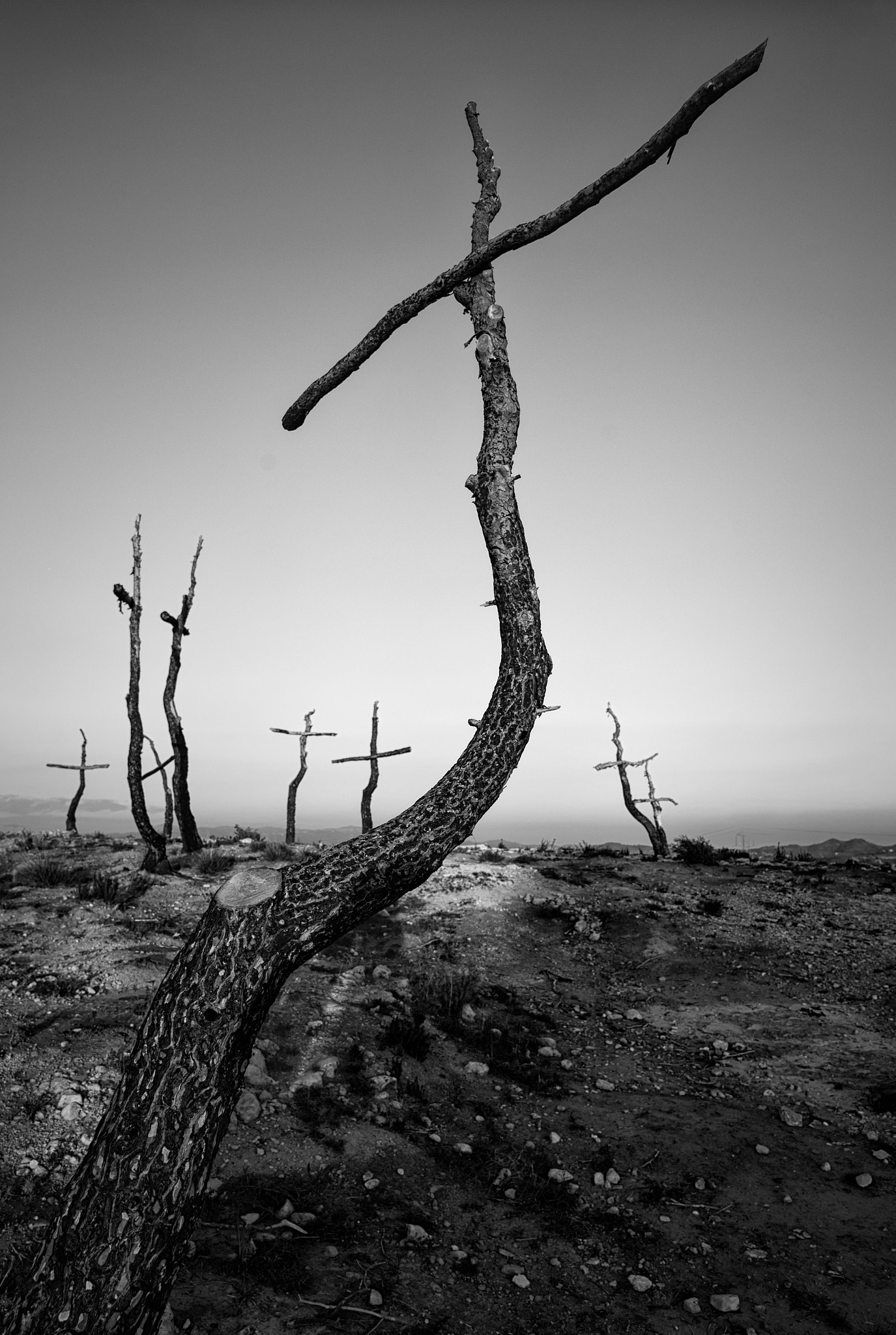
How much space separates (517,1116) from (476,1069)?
2.68ft

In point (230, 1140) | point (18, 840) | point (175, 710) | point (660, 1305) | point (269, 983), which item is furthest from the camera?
point (18, 840)

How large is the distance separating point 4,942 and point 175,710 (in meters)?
8.68

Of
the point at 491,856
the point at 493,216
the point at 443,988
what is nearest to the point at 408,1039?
the point at 443,988

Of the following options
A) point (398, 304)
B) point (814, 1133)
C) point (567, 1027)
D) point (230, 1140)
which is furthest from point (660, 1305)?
point (398, 304)

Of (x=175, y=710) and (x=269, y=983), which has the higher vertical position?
(x=175, y=710)

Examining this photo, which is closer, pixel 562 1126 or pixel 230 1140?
pixel 230 1140

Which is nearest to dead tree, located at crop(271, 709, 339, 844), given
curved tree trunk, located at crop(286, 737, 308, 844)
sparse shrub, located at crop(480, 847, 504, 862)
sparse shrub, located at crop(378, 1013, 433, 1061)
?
curved tree trunk, located at crop(286, 737, 308, 844)

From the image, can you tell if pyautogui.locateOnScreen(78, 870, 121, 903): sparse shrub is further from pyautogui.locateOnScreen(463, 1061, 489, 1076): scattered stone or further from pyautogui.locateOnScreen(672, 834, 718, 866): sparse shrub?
pyautogui.locateOnScreen(672, 834, 718, 866): sparse shrub

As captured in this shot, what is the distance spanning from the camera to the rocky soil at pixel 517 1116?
14.1ft

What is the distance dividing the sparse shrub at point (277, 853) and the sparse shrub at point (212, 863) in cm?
Result: 108

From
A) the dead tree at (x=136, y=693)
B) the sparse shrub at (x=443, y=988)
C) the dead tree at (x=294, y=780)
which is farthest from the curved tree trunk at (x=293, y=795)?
the sparse shrub at (x=443, y=988)

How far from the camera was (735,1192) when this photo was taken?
5.43 m

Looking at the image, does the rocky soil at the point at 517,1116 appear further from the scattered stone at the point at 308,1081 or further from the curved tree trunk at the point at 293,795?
the curved tree trunk at the point at 293,795

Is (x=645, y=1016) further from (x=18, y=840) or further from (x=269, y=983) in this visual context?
(x=18, y=840)
